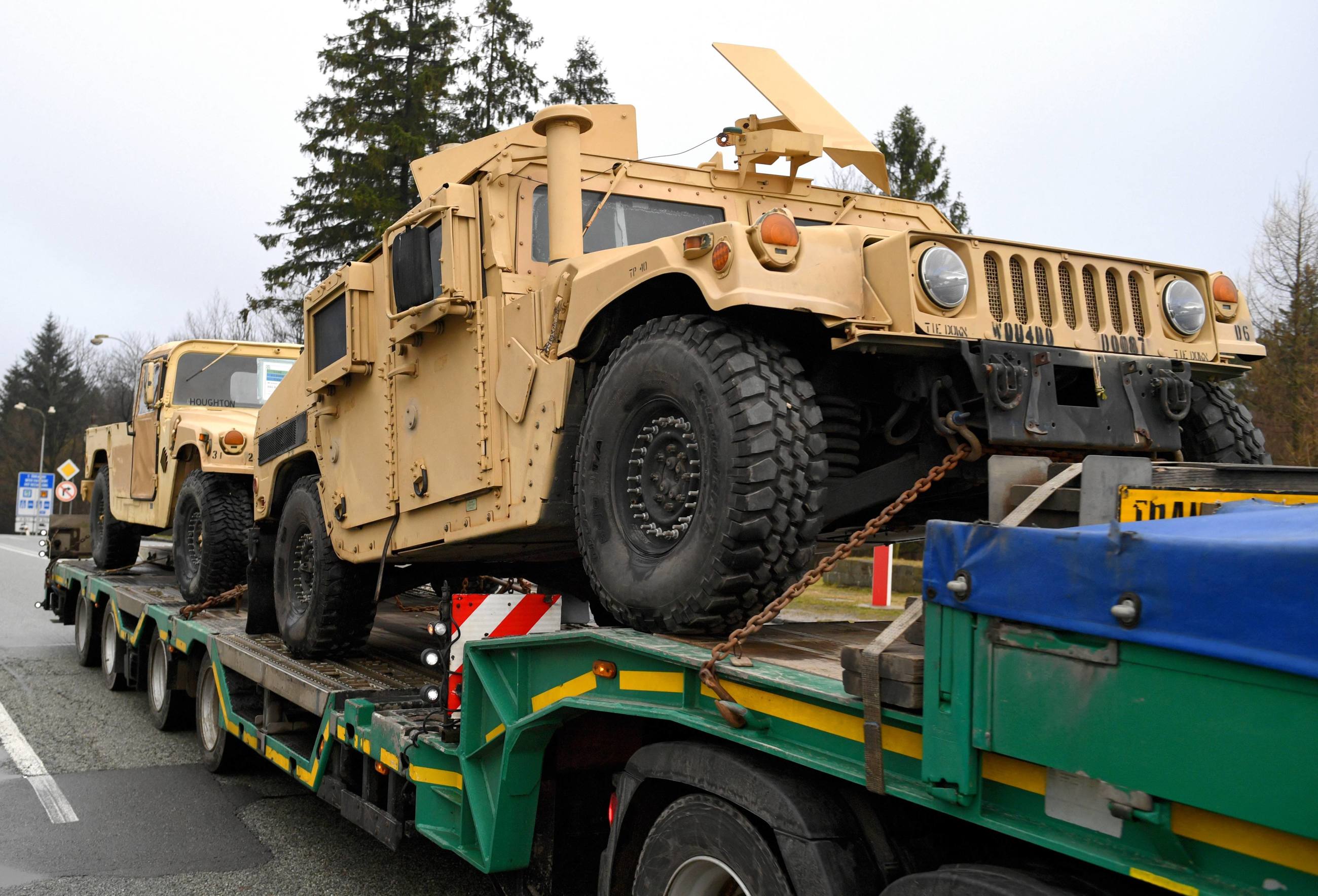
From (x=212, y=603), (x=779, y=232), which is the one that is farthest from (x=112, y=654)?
(x=779, y=232)

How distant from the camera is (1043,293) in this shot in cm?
352

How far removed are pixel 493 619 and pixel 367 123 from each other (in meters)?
23.1

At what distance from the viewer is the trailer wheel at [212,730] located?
23.6 ft

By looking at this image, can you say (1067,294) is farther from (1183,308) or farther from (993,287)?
(1183,308)

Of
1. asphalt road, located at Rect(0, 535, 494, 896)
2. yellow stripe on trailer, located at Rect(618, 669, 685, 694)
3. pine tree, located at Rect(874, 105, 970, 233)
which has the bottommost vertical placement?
asphalt road, located at Rect(0, 535, 494, 896)

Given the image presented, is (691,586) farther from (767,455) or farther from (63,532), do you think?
(63,532)

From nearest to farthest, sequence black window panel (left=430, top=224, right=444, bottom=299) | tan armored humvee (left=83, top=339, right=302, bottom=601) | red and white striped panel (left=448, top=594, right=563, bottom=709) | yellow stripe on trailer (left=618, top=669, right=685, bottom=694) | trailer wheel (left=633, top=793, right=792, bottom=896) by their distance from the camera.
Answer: trailer wheel (left=633, top=793, right=792, bottom=896) < yellow stripe on trailer (left=618, top=669, right=685, bottom=694) < red and white striped panel (left=448, top=594, right=563, bottom=709) < black window panel (left=430, top=224, right=444, bottom=299) < tan armored humvee (left=83, top=339, right=302, bottom=601)

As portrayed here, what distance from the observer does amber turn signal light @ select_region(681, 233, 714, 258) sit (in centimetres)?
348

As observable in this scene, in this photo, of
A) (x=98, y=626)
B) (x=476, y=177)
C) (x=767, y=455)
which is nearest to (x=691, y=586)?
(x=767, y=455)

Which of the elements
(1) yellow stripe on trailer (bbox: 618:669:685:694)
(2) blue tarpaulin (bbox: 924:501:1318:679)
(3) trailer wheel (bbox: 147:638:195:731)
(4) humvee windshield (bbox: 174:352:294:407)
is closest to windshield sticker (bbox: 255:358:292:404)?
(4) humvee windshield (bbox: 174:352:294:407)

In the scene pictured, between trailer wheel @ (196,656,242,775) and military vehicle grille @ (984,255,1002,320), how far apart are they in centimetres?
547

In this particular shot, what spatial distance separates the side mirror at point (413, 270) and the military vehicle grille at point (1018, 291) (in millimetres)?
2531

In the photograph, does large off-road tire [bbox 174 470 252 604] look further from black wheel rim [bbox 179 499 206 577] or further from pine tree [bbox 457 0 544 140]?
pine tree [bbox 457 0 544 140]

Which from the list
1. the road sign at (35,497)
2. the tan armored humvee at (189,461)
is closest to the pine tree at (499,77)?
the tan armored humvee at (189,461)
